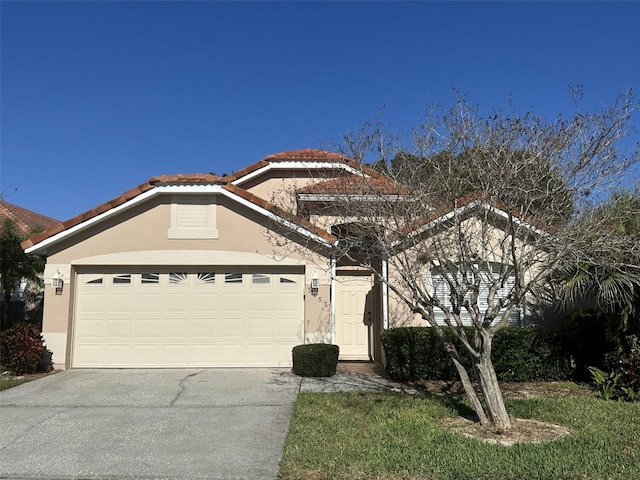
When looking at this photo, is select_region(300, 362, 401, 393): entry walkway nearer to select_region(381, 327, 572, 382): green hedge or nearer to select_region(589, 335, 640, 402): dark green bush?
select_region(381, 327, 572, 382): green hedge

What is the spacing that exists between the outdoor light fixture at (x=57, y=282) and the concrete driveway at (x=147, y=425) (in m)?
1.85

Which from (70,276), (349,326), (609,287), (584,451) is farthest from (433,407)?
(70,276)

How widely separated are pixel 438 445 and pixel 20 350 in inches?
354

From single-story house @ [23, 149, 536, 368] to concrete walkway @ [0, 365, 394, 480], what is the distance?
2.14 ft

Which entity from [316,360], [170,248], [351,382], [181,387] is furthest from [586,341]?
[170,248]

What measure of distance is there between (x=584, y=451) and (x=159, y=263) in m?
8.97

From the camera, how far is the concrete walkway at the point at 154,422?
5.41 m

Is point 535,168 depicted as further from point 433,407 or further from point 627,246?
point 433,407

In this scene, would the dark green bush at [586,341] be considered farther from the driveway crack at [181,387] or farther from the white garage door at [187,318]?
the driveway crack at [181,387]

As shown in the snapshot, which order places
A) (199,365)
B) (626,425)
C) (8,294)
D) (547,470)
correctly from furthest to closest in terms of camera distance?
(8,294), (199,365), (626,425), (547,470)

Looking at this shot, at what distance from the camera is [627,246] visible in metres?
7.63

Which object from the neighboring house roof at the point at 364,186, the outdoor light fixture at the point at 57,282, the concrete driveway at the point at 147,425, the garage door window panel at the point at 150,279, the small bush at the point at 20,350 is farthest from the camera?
the garage door window panel at the point at 150,279

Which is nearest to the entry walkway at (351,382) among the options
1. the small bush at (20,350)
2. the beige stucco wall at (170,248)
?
the beige stucco wall at (170,248)

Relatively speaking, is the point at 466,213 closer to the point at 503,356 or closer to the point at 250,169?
the point at 503,356
